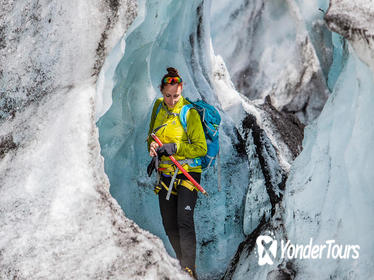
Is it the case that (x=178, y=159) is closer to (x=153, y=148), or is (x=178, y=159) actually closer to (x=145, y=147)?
(x=153, y=148)

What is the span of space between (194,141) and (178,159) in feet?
Answer: 0.61

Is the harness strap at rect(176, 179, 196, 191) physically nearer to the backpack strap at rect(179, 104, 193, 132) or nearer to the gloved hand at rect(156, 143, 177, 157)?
the gloved hand at rect(156, 143, 177, 157)

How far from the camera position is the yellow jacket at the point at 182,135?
3.67 m

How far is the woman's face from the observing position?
3.72m

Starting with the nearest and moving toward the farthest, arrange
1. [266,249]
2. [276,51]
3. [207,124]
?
[207,124] < [266,249] < [276,51]

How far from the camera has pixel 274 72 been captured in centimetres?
929

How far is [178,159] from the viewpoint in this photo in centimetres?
372

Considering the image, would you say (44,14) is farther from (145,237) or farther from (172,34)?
(145,237)

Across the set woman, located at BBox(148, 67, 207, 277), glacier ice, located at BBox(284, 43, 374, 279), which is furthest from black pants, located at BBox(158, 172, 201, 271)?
glacier ice, located at BBox(284, 43, 374, 279)

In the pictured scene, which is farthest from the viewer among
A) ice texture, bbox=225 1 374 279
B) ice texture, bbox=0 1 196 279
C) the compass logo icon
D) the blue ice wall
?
the blue ice wall

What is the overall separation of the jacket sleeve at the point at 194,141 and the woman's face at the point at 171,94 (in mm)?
171

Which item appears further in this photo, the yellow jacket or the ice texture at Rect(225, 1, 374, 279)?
the yellow jacket

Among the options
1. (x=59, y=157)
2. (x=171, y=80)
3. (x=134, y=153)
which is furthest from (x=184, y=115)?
(x=134, y=153)

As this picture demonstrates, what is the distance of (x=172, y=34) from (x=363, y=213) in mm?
2609
